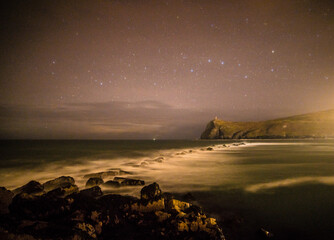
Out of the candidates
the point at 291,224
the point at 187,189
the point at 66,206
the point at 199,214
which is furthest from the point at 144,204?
the point at 187,189

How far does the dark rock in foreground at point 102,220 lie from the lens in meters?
3.37

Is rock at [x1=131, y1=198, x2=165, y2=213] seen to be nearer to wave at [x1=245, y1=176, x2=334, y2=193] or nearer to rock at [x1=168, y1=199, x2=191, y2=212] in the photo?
rock at [x1=168, y1=199, x2=191, y2=212]

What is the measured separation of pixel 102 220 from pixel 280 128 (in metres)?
162

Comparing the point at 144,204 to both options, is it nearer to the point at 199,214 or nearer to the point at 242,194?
the point at 199,214

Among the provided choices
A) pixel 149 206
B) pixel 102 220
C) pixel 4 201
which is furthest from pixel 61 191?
pixel 149 206

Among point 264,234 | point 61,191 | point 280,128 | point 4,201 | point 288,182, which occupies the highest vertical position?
point 280,128

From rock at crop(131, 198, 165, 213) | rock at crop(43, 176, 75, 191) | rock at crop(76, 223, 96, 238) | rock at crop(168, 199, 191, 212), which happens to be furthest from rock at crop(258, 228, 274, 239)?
rock at crop(43, 176, 75, 191)

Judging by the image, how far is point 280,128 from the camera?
5650 inches

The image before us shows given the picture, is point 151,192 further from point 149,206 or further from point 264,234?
point 264,234

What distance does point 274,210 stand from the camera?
5934 mm

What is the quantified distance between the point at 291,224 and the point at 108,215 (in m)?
4.46

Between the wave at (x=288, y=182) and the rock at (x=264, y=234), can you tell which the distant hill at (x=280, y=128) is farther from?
the rock at (x=264, y=234)

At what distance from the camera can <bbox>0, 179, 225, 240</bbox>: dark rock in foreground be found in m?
3.37

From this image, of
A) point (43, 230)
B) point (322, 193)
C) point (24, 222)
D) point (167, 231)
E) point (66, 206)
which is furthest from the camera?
point (322, 193)
